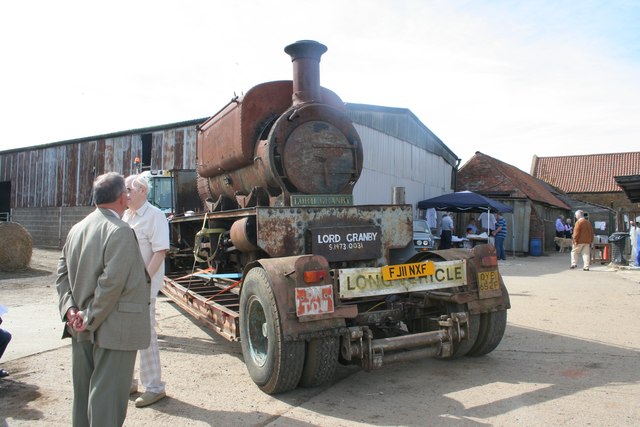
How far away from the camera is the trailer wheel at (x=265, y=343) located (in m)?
3.96

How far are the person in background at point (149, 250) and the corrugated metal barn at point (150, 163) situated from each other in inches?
476

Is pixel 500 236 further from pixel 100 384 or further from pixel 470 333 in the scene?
pixel 100 384

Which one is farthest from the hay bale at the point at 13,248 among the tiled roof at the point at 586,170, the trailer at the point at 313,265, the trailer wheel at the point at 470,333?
the tiled roof at the point at 586,170

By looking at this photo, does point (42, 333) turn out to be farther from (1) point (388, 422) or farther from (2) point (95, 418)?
(1) point (388, 422)

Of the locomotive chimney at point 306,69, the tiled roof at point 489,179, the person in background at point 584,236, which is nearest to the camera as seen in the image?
the locomotive chimney at point 306,69

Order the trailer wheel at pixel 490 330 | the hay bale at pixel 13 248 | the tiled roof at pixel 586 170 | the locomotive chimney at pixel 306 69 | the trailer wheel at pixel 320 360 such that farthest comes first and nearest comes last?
1. the tiled roof at pixel 586 170
2. the hay bale at pixel 13 248
3. the locomotive chimney at pixel 306 69
4. the trailer wheel at pixel 490 330
5. the trailer wheel at pixel 320 360

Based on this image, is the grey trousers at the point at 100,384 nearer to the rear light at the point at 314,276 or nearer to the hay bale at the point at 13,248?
the rear light at the point at 314,276

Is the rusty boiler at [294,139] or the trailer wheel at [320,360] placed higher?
the rusty boiler at [294,139]

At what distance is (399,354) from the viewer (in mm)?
4293

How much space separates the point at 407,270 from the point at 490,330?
1.23 m

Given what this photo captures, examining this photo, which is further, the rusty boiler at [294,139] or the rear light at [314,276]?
the rusty boiler at [294,139]

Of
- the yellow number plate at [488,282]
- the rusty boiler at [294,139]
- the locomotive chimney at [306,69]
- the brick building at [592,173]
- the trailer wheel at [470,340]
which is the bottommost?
the trailer wheel at [470,340]

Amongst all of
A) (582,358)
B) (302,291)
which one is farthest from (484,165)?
(302,291)

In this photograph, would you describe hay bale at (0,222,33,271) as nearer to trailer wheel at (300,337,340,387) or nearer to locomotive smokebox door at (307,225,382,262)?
locomotive smokebox door at (307,225,382,262)
